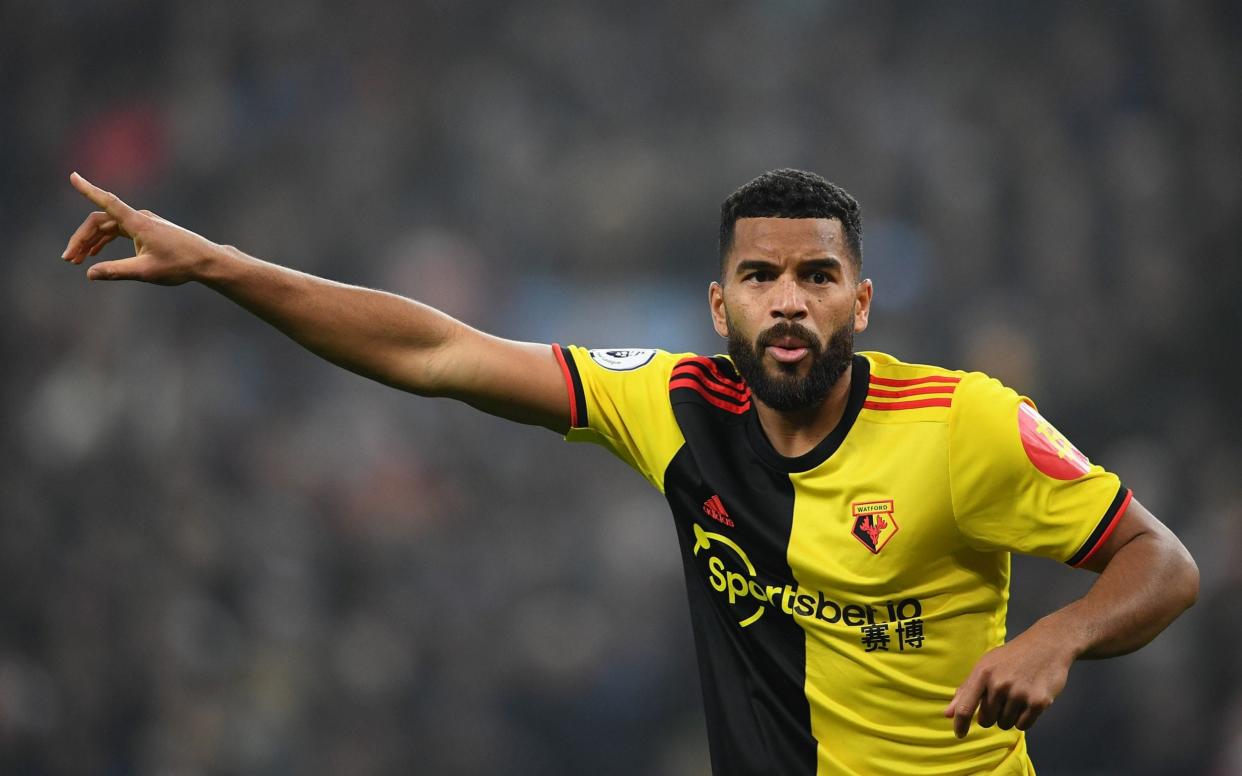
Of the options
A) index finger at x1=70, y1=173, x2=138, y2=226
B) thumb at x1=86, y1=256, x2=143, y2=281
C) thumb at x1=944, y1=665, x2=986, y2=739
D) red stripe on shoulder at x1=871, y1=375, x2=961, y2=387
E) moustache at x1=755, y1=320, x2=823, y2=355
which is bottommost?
thumb at x1=944, y1=665, x2=986, y2=739

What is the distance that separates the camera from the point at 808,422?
323cm

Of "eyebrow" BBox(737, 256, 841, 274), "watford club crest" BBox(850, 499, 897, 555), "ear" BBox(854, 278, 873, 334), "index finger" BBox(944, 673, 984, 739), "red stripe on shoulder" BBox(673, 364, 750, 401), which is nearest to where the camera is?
"index finger" BBox(944, 673, 984, 739)

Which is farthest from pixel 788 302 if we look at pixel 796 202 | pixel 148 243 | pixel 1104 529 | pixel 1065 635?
pixel 148 243

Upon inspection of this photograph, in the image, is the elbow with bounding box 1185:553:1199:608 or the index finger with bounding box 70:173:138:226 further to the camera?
the index finger with bounding box 70:173:138:226

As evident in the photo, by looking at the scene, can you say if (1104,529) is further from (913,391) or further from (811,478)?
(811,478)

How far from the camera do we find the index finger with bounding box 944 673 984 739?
251 centimetres

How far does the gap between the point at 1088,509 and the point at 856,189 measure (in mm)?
6588

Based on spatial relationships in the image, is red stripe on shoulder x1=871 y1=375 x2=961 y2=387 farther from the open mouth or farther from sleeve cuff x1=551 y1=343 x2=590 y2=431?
sleeve cuff x1=551 y1=343 x2=590 y2=431

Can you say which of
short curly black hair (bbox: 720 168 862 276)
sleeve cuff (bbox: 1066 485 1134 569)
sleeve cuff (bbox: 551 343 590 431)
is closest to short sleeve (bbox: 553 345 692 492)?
sleeve cuff (bbox: 551 343 590 431)

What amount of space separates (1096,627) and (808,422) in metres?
0.81

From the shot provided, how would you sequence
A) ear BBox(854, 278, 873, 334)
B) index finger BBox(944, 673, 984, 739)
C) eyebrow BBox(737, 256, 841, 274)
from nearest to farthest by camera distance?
index finger BBox(944, 673, 984, 739) < eyebrow BBox(737, 256, 841, 274) < ear BBox(854, 278, 873, 334)

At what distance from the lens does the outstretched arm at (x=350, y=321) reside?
298cm

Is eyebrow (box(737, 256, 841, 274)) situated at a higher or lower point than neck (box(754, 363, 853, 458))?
higher

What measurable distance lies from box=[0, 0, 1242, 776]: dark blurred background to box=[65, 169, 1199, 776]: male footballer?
4.50 m
